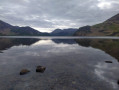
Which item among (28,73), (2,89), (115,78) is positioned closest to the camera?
(2,89)

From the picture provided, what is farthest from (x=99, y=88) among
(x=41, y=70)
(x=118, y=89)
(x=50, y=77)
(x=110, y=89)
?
(x=41, y=70)

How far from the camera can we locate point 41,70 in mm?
28766

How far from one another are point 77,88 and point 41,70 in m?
12.5

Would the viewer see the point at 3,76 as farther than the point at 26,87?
Yes

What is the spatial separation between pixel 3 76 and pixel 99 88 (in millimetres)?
22676

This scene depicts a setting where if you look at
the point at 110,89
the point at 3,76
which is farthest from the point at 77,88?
the point at 3,76

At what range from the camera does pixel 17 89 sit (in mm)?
19469

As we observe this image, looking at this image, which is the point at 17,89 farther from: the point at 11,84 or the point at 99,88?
the point at 99,88

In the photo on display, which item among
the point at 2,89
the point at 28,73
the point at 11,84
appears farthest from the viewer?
the point at 28,73

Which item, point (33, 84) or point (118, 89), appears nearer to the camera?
point (118, 89)

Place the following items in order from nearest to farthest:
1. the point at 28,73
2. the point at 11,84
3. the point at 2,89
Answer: the point at 2,89 → the point at 11,84 → the point at 28,73

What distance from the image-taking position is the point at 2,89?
19375 millimetres

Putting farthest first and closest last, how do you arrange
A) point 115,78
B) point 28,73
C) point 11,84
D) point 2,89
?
1. point 28,73
2. point 115,78
3. point 11,84
4. point 2,89

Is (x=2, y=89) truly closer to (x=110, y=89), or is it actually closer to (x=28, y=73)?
(x=28, y=73)
